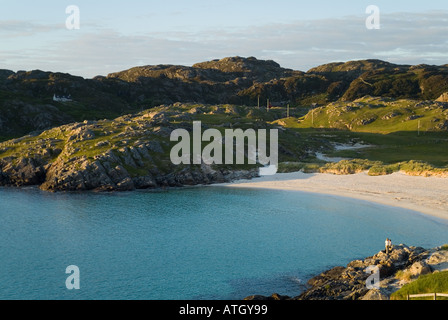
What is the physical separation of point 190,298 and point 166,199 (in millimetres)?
44072

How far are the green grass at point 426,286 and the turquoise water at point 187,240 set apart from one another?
11.1 m

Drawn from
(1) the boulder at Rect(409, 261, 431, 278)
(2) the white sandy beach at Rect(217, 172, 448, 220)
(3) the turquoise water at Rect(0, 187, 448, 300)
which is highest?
(1) the boulder at Rect(409, 261, 431, 278)

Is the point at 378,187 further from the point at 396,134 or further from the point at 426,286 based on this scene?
the point at 396,134

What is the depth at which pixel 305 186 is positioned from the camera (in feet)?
296

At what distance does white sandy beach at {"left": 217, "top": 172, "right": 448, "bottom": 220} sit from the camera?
2800 inches

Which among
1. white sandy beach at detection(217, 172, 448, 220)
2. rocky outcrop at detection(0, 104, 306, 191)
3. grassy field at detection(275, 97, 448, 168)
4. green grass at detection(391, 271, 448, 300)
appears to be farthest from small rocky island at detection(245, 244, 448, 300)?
grassy field at detection(275, 97, 448, 168)

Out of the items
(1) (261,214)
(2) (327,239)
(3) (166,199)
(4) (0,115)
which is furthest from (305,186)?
(4) (0,115)

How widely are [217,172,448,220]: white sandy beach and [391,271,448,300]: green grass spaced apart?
34404 mm

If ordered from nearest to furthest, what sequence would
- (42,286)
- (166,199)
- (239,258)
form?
(42,286), (239,258), (166,199)

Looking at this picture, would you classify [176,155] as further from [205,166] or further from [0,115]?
[0,115]

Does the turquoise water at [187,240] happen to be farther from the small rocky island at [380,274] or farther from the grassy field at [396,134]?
the grassy field at [396,134]

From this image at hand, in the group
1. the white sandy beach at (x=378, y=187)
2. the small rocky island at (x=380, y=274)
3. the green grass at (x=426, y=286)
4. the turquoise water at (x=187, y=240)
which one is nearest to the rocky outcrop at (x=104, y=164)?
the turquoise water at (x=187, y=240)

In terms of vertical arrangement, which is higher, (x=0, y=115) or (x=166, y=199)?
(x=0, y=115)

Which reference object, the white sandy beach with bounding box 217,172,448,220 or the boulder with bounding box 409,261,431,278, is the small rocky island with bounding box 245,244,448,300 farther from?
the white sandy beach with bounding box 217,172,448,220
